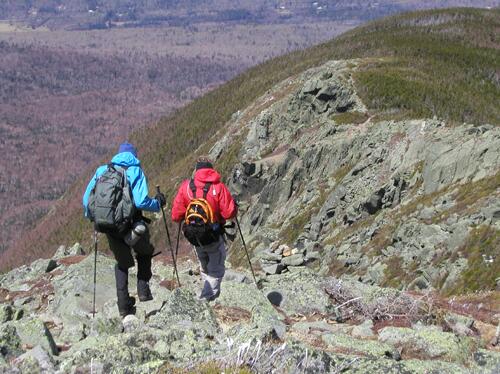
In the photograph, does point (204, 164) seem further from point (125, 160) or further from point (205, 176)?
point (125, 160)

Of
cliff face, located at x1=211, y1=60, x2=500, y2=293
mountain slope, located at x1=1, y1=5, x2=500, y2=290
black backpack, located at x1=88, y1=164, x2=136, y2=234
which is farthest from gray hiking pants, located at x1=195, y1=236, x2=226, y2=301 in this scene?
mountain slope, located at x1=1, y1=5, x2=500, y2=290

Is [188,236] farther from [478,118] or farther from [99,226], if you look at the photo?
[478,118]

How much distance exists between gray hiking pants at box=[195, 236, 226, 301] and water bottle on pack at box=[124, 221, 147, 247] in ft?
5.07

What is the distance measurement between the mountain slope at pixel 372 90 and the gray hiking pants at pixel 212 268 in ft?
47.4

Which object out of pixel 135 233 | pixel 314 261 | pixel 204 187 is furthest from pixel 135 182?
pixel 314 261

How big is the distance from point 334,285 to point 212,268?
99.6 inches

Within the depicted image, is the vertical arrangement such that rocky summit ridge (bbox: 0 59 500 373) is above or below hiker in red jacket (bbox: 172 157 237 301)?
below

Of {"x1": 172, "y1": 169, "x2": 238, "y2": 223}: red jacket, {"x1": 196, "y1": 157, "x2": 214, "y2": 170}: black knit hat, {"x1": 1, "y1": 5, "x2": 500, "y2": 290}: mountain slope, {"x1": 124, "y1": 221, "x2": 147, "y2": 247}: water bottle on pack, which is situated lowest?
{"x1": 1, "y1": 5, "x2": 500, "y2": 290}: mountain slope

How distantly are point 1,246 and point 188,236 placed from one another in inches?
7718

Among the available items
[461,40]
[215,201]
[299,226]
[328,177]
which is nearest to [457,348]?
[215,201]

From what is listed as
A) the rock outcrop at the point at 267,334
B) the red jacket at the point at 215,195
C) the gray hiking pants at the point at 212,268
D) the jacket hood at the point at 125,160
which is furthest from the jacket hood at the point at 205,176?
the rock outcrop at the point at 267,334

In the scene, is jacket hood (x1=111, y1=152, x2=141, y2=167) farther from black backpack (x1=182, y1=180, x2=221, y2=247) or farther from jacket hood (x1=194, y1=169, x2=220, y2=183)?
black backpack (x1=182, y1=180, x2=221, y2=247)

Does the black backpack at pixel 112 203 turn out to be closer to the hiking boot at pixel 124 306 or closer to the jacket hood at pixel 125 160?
the jacket hood at pixel 125 160

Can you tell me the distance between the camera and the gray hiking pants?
12.6m
